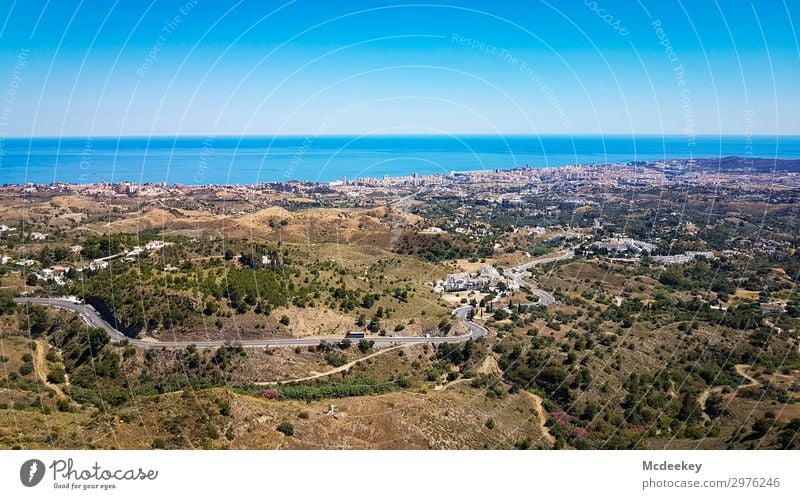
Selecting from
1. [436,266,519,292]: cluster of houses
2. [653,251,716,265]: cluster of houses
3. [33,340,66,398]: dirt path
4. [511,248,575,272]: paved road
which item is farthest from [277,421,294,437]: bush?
[653,251,716,265]: cluster of houses

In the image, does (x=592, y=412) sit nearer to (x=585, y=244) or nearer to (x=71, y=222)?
(x=585, y=244)

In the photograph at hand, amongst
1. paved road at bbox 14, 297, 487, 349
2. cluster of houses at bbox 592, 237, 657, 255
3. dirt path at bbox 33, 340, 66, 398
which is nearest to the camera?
dirt path at bbox 33, 340, 66, 398

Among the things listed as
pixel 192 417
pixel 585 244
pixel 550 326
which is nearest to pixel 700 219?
pixel 585 244

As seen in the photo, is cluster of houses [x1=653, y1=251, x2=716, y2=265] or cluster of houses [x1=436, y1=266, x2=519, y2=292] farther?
cluster of houses [x1=653, y1=251, x2=716, y2=265]

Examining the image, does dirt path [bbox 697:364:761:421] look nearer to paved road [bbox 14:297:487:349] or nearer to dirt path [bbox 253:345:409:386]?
paved road [bbox 14:297:487:349]
